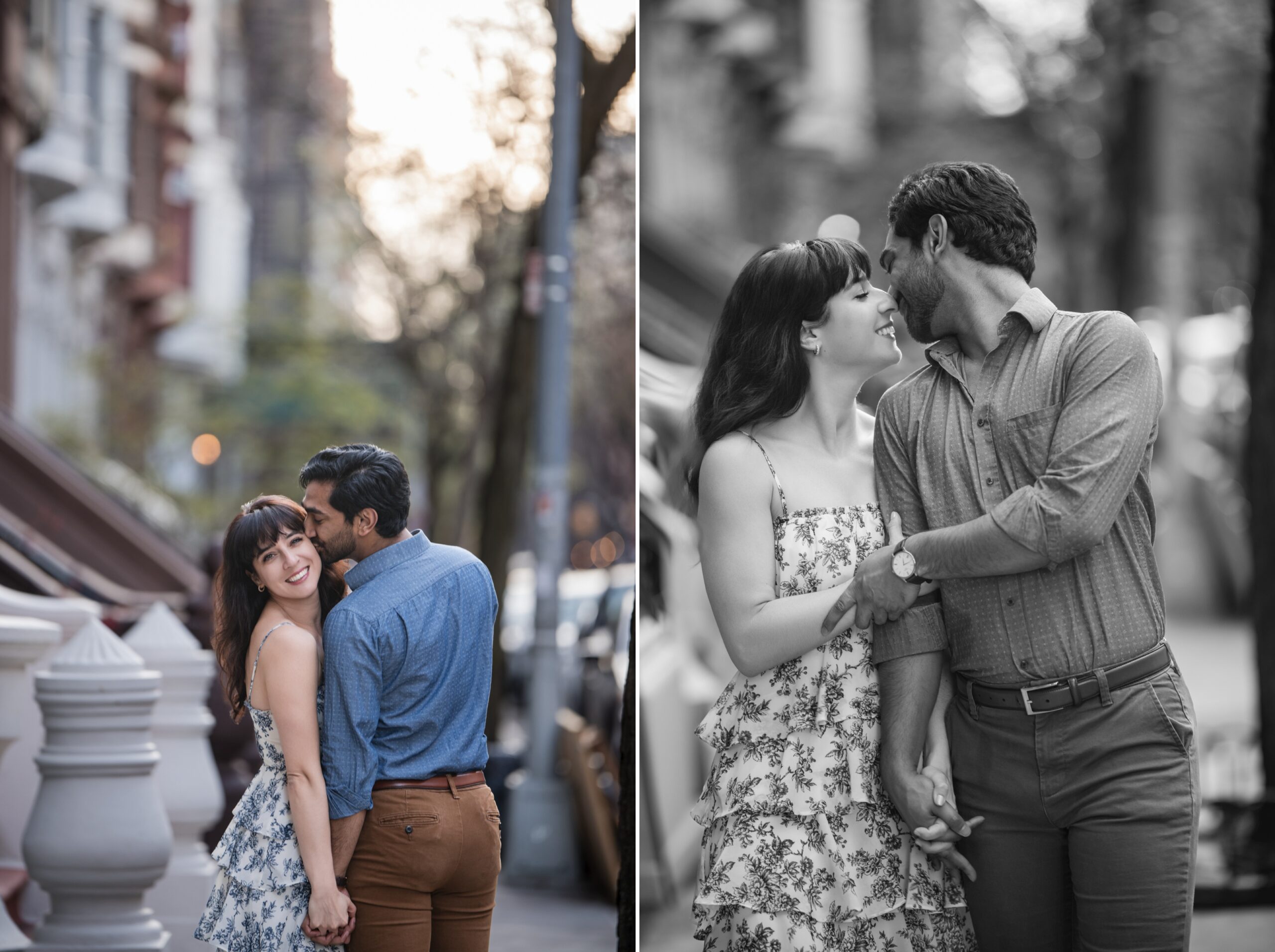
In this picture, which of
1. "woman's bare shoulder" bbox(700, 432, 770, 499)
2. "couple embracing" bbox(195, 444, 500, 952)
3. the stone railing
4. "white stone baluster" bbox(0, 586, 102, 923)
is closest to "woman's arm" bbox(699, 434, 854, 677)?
"woman's bare shoulder" bbox(700, 432, 770, 499)

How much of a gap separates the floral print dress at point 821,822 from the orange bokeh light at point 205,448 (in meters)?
27.8

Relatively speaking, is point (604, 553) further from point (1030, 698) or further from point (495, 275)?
point (1030, 698)

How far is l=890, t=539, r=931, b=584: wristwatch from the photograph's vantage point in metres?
3.63


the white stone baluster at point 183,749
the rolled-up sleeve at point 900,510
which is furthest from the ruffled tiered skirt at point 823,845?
the white stone baluster at point 183,749

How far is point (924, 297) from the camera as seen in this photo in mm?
3807

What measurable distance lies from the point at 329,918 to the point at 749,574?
129 centimetres

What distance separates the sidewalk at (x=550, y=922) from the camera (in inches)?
306

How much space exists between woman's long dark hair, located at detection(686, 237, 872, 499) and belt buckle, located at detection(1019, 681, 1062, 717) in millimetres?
914

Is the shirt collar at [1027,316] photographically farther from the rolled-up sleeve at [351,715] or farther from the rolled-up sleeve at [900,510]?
the rolled-up sleeve at [351,715]

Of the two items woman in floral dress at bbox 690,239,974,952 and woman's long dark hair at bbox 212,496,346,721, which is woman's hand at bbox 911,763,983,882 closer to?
woman in floral dress at bbox 690,239,974,952

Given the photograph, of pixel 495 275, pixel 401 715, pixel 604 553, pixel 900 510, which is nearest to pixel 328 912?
pixel 401 715

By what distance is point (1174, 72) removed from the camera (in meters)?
21.1

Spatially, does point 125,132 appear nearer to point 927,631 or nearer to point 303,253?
point 927,631

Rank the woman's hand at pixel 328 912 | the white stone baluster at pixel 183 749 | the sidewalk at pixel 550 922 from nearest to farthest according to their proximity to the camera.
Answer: the woman's hand at pixel 328 912, the white stone baluster at pixel 183 749, the sidewalk at pixel 550 922
